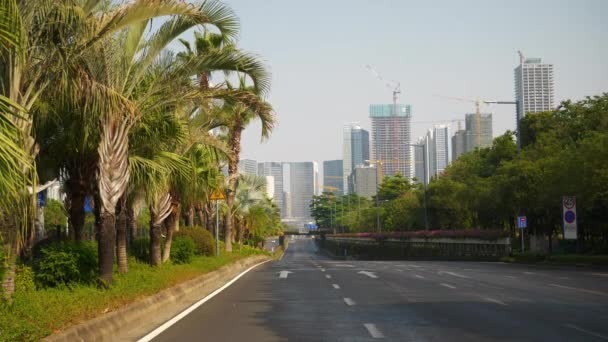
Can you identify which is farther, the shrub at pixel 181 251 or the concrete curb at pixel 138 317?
the shrub at pixel 181 251

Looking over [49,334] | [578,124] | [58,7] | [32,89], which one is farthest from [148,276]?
[578,124]

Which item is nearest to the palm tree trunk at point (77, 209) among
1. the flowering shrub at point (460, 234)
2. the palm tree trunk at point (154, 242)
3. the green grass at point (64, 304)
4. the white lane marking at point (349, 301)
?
the green grass at point (64, 304)

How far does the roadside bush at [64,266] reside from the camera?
17.8m

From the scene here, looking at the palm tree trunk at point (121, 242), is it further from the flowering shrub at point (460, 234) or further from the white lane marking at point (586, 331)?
the flowering shrub at point (460, 234)

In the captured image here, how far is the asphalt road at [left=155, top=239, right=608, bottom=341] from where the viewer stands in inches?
531

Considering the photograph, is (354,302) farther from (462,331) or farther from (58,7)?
(58,7)

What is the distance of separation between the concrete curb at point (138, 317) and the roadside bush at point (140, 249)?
6.15 meters

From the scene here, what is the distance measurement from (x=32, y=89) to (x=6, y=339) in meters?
6.81

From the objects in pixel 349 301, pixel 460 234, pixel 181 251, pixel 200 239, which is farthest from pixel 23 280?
pixel 460 234

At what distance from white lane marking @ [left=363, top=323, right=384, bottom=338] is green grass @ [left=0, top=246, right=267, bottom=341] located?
14.6ft

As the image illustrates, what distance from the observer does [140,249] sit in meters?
31.3

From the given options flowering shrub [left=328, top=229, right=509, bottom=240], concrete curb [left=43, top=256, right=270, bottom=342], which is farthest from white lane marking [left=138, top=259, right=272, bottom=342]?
flowering shrub [left=328, top=229, right=509, bottom=240]

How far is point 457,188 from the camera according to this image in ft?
264

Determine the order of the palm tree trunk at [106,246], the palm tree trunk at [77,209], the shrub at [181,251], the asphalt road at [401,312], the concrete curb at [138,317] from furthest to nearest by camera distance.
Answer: the shrub at [181,251]
the palm tree trunk at [77,209]
the palm tree trunk at [106,246]
the asphalt road at [401,312]
the concrete curb at [138,317]
